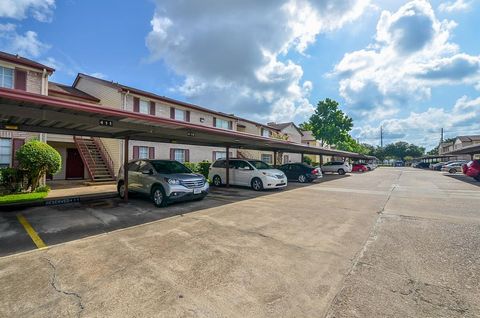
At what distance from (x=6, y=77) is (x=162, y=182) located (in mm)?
11461

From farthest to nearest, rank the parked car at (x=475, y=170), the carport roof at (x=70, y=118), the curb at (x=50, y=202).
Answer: the parked car at (x=475, y=170) → the curb at (x=50, y=202) → the carport roof at (x=70, y=118)

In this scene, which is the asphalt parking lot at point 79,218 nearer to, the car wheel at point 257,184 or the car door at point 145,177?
the car door at point 145,177

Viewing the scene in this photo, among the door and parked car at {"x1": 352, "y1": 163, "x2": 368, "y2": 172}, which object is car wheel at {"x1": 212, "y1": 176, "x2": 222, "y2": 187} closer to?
the door

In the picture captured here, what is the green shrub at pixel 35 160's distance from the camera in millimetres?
10875

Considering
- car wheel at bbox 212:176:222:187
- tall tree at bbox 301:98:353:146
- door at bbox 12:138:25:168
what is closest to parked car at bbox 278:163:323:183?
car wheel at bbox 212:176:222:187

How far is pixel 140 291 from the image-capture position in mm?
3160

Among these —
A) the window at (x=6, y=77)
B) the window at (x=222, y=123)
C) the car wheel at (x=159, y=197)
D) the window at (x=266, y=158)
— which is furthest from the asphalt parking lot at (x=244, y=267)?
the window at (x=266, y=158)

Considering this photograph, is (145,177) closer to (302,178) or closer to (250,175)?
(250,175)

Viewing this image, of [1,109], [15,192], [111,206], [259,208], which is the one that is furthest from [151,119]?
[15,192]

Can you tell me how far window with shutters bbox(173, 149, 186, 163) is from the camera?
20375mm

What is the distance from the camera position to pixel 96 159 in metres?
16.2

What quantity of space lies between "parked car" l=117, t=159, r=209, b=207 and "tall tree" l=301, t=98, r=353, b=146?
42485 millimetres

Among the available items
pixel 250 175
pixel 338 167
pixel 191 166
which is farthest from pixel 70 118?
pixel 338 167

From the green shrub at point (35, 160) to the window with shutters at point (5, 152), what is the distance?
2.44 metres
